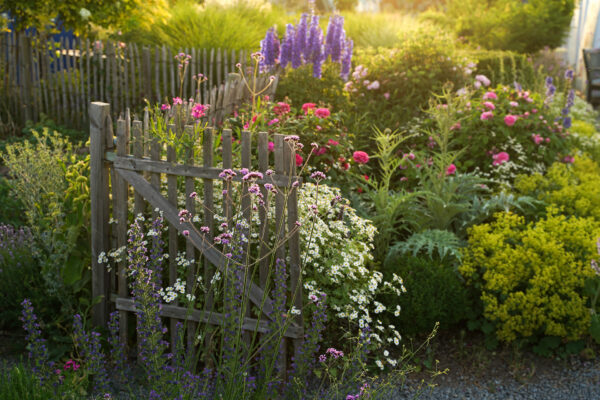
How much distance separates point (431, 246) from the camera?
419 cm

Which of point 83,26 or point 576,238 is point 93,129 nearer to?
point 576,238

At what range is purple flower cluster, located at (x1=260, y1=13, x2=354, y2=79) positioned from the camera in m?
7.32

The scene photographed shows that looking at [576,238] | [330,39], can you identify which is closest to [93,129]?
[576,238]

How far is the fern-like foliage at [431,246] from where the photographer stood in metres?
4.21

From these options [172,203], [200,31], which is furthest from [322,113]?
[200,31]

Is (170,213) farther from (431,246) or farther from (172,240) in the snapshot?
(431,246)

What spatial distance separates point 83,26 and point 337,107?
16.8 ft

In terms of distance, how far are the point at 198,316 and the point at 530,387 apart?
205 centimetres

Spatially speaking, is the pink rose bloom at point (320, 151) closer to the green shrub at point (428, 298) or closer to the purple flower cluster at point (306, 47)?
the green shrub at point (428, 298)

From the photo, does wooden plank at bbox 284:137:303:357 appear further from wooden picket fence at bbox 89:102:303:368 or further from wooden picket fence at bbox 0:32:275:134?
wooden picket fence at bbox 0:32:275:134

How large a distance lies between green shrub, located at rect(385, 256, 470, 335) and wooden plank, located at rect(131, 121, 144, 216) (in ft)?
5.80

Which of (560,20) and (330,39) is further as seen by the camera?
(560,20)

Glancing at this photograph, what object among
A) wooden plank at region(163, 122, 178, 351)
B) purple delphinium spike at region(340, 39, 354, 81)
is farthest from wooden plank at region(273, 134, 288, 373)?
purple delphinium spike at region(340, 39, 354, 81)

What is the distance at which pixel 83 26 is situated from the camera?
32.9 feet
